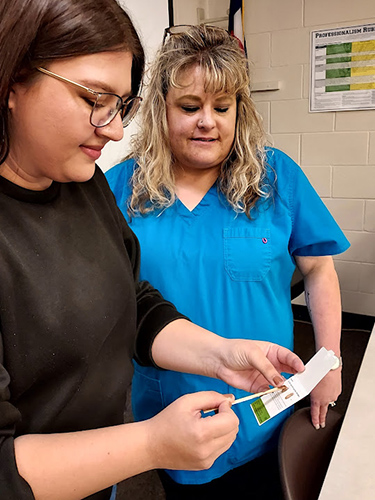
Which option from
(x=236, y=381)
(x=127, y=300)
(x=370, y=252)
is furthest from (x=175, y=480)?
(x=370, y=252)

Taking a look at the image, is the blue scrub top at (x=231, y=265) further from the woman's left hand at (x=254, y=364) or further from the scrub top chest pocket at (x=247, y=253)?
the woman's left hand at (x=254, y=364)

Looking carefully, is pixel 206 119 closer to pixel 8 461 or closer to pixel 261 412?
pixel 261 412

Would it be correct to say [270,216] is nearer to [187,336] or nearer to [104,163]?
[187,336]

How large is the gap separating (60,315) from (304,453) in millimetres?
823

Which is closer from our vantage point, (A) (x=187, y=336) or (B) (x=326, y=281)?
(A) (x=187, y=336)

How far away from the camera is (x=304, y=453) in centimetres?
116

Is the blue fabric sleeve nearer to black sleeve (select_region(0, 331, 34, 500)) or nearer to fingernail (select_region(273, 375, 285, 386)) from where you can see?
fingernail (select_region(273, 375, 285, 386))

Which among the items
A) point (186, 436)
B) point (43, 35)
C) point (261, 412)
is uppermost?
point (43, 35)

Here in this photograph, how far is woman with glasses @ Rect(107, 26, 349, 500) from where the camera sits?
120 cm

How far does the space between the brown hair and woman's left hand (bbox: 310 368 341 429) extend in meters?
1.06

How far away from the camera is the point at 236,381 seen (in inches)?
37.8

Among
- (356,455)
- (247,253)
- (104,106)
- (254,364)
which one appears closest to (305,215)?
(247,253)

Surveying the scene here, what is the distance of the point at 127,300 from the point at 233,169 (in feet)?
1.94

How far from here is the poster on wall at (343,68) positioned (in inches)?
111
